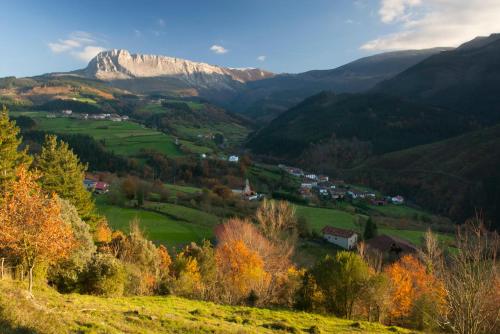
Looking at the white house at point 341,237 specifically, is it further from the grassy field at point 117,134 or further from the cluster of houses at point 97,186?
the grassy field at point 117,134

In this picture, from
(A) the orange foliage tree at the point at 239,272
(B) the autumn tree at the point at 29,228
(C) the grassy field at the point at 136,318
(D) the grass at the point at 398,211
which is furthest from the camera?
(D) the grass at the point at 398,211

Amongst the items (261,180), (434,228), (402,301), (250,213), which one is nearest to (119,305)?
(402,301)

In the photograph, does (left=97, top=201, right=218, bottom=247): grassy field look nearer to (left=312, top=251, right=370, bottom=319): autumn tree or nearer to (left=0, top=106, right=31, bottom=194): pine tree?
(left=0, top=106, right=31, bottom=194): pine tree

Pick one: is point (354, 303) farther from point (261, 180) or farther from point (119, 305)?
point (261, 180)

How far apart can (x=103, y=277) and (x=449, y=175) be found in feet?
451

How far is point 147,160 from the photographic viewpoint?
5030 inches

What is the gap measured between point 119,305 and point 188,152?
128 meters

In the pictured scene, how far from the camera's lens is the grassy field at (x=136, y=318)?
13.3 metres

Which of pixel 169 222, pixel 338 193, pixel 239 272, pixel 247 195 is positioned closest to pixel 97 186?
pixel 169 222

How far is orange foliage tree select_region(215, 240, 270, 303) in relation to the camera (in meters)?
31.6

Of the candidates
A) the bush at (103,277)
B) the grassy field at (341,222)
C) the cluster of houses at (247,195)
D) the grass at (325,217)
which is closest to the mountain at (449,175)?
the grassy field at (341,222)

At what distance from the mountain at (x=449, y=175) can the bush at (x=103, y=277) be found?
105 metres

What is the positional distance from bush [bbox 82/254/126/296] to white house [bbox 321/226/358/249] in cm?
5338

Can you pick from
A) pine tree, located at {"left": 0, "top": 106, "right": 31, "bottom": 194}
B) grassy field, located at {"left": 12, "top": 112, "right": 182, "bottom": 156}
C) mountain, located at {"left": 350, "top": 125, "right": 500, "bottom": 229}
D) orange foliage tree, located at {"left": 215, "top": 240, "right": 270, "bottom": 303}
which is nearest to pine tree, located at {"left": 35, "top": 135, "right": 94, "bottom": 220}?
pine tree, located at {"left": 0, "top": 106, "right": 31, "bottom": 194}
